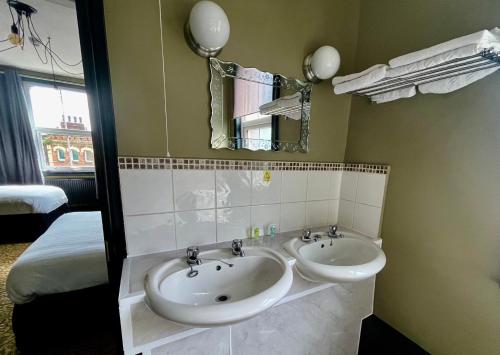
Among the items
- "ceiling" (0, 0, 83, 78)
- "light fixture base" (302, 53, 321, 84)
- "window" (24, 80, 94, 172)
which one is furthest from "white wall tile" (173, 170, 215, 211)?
"window" (24, 80, 94, 172)

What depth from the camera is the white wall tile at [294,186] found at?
1.12 meters

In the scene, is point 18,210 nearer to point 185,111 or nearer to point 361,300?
point 185,111

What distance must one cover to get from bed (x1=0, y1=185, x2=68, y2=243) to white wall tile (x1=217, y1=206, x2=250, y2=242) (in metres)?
3.03

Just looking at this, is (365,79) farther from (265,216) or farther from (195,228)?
(195,228)

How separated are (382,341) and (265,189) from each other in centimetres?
116

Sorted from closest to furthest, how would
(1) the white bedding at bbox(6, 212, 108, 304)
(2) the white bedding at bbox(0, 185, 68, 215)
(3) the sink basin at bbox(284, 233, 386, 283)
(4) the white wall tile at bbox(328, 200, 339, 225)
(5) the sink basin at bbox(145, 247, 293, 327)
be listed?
(5) the sink basin at bbox(145, 247, 293, 327)
(3) the sink basin at bbox(284, 233, 386, 283)
(1) the white bedding at bbox(6, 212, 108, 304)
(4) the white wall tile at bbox(328, 200, 339, 225)
(2) the white bedding at bbox(0, 185, 68, 215)

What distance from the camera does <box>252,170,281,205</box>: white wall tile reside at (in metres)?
1.03

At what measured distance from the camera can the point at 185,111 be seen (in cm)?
85

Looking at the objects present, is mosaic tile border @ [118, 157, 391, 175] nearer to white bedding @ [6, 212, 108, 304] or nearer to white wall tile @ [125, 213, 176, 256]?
white wall tile @ [125, 213, 176, 256]

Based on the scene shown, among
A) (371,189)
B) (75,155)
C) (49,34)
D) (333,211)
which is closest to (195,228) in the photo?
(333,211)

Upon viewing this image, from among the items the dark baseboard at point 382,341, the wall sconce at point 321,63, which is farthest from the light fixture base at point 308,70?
the dark baseboard at point 382,341

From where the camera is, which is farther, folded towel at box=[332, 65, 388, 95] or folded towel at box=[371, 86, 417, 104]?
folded towel at box=[371, 86, 417, 104]

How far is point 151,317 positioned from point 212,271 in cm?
24

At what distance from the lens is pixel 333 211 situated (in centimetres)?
134
